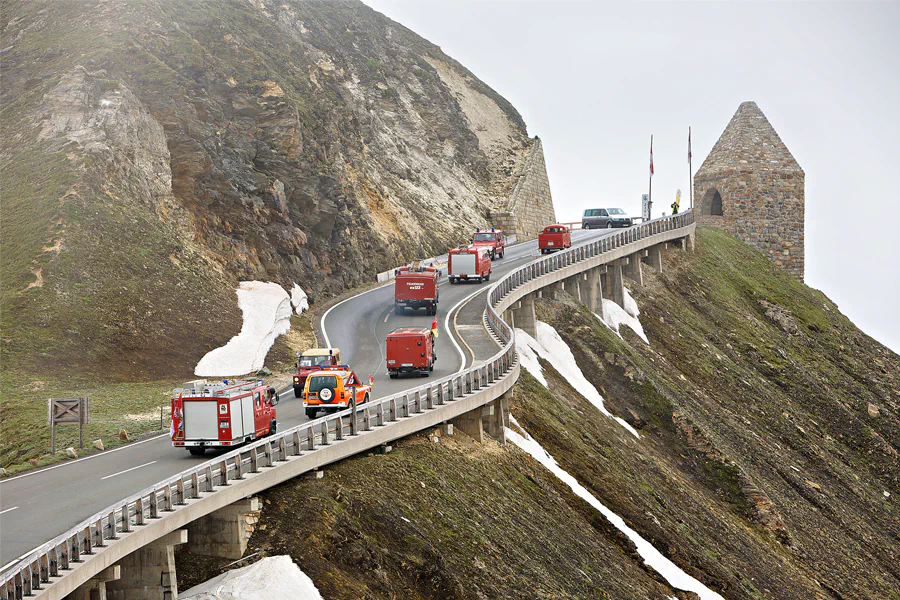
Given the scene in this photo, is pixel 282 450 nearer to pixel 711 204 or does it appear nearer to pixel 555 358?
pixel 555 358

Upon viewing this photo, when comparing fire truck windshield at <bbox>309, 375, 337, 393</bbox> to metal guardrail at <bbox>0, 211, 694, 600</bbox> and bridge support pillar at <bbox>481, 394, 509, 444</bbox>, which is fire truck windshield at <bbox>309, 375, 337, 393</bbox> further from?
bridge support pillar at <bbox>481, 394, 509, 444</bbox>

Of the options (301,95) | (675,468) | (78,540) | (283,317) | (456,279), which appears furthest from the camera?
(301,95)

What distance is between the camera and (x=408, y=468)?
25547mm

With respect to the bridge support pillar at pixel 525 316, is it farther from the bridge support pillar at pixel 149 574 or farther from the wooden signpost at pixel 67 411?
the bridge support pillar at pixel 149 574

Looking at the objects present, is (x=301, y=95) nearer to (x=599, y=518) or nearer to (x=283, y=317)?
(x=283, y=317)

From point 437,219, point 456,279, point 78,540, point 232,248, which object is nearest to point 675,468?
point 456,279

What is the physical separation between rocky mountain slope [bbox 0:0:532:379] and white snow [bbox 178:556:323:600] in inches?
804

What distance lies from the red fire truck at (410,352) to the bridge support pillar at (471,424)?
5.62 meters

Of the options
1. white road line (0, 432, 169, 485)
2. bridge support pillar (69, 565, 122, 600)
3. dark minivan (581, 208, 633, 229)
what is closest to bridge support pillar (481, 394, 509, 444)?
white road line (0, 432, 169, 485)

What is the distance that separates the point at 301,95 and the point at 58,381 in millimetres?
35777

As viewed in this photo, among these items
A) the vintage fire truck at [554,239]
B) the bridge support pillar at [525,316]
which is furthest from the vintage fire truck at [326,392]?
the vintage fire truck at [554,239]

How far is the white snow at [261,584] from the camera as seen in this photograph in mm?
18281

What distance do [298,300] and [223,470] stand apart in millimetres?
33774

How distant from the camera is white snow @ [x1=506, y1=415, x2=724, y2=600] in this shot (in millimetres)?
31219
